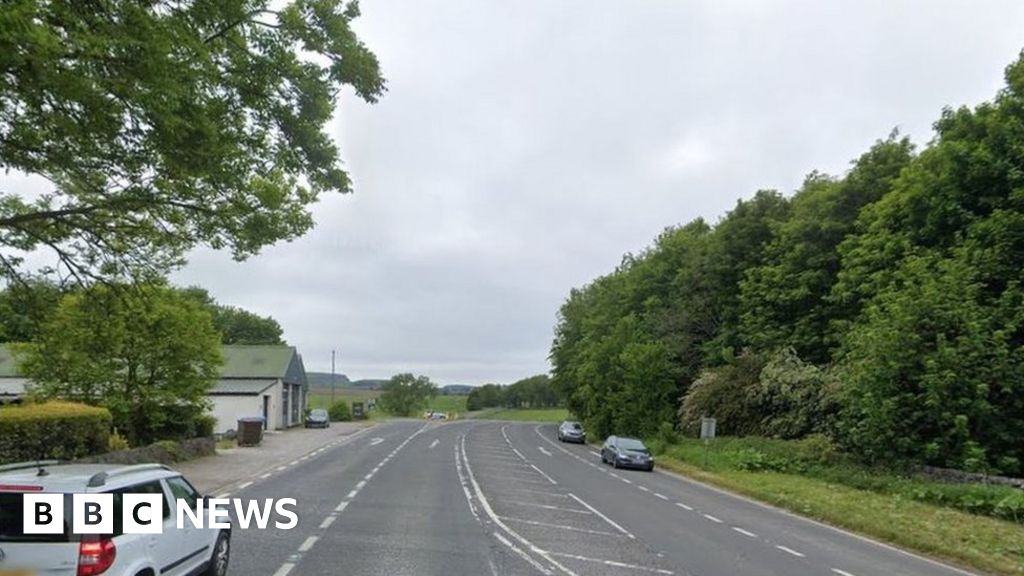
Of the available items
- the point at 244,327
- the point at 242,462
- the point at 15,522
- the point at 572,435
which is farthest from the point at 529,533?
the point at 244,327

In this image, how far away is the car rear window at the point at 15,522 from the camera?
6.28 metres

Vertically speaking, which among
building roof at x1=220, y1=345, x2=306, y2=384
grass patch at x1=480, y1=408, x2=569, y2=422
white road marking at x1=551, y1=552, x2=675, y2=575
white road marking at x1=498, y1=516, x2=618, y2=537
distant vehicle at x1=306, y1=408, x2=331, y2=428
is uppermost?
building roof at x1=220, y1=345, x2=306, y2=384

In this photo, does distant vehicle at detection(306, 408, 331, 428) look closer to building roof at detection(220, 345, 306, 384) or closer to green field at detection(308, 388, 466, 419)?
building roof at detection(220, 345, 306, 384)

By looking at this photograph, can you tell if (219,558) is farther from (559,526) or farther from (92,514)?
(559,526)

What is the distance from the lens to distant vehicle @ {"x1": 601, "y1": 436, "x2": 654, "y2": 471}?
3406 cm

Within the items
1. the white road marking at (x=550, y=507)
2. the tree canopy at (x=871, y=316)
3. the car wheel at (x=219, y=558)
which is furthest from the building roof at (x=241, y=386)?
the car wheel at (x=219, y=558)

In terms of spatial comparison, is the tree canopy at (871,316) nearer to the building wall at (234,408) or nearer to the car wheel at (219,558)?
the car wheel at (219,558)

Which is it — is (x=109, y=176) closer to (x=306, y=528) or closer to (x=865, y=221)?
(x=306, y=528)

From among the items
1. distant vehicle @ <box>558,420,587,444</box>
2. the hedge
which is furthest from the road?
distant vehicle @ <box>558,420,587,444</box>

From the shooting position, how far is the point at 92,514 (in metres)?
6.49

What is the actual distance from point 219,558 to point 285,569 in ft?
3.89

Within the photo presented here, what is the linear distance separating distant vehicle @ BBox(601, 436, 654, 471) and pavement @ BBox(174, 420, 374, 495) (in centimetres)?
1301

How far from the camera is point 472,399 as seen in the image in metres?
174

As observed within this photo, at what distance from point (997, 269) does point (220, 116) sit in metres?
26.1
